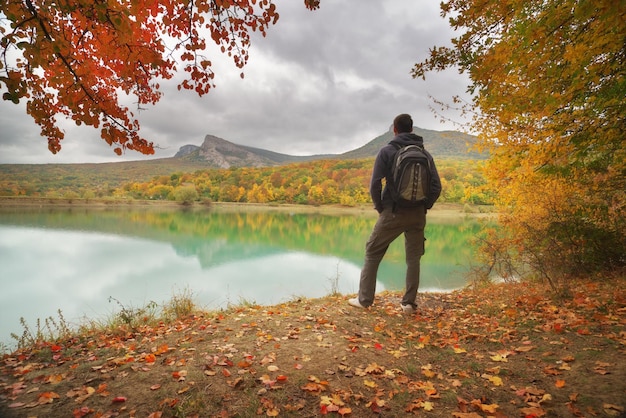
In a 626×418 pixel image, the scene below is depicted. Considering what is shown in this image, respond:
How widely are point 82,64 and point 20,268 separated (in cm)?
1702

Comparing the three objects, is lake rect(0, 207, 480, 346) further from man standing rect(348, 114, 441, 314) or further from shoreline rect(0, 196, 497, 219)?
shoreline rect(0, 196, 497, 219)

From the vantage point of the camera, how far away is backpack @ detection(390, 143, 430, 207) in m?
3.77

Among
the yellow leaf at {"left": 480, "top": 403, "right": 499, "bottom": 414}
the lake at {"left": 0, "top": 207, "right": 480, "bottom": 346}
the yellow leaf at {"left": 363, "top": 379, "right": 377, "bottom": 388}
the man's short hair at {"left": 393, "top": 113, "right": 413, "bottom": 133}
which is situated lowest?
the lake at {"left": 0, "top": 207, "right": 480, "bottom": 346}

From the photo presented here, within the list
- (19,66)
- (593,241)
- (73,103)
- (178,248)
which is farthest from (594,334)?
(178,248)

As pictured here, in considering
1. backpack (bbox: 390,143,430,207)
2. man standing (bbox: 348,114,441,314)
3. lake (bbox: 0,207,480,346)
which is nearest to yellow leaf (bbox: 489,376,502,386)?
man standing (bbox: 348,114,441,314)

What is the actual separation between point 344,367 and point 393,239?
1.85 m

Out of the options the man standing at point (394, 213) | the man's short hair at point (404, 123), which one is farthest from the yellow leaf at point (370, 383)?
the man's short hair at point (404, 123)

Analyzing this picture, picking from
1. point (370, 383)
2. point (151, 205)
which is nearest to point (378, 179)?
point (370, 383)

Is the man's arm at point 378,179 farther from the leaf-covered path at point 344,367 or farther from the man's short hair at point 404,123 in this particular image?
the leaf-covered path at point 344,367

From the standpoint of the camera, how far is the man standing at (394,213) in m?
3.94

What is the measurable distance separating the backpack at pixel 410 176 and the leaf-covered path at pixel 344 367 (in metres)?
1.56

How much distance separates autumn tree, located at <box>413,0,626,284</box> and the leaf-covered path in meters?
1.68

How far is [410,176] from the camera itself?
376 centimetres

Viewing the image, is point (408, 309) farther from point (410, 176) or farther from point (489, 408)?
point (489, 408)
